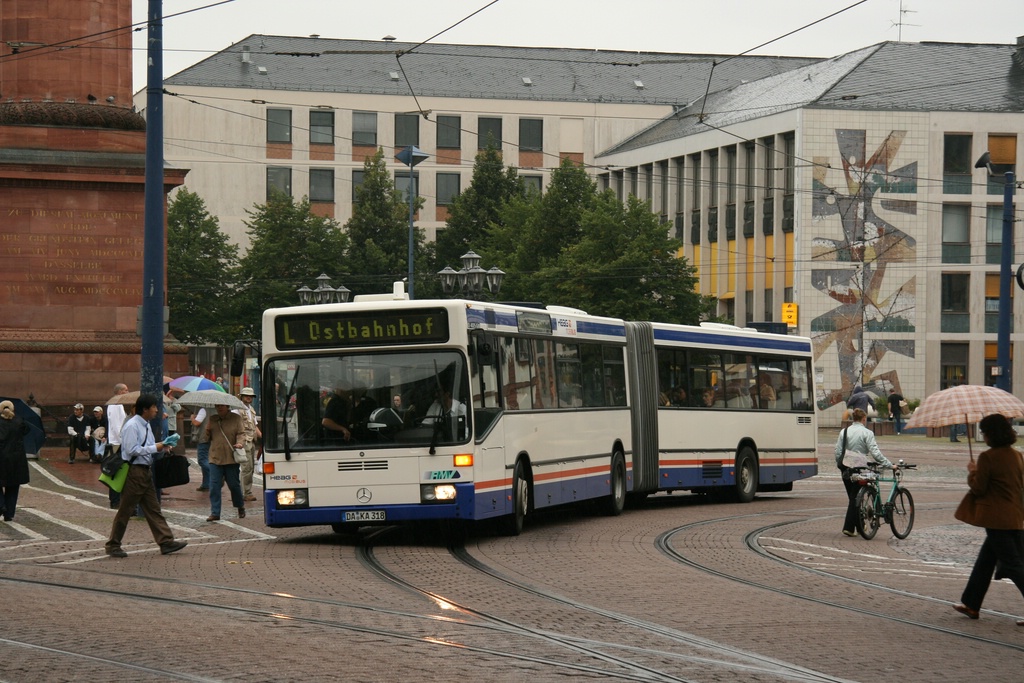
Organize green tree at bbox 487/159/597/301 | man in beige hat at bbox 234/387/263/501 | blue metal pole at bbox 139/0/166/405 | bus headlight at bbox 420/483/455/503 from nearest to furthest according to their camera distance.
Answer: bus headlight at bbox 420/483/455/503 → blue metal pole at bbox 139/0/166/405 → man in beige hat at bbox 234/387/263/501 → green tree at bbox 487/159/597/301

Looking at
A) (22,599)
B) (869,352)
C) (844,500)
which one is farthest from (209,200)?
(22,599)

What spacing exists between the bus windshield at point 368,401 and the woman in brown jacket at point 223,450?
297cm

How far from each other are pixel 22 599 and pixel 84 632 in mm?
1998

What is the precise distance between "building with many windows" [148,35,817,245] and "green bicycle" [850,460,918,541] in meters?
68.5

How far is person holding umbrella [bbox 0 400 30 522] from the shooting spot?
19.9m

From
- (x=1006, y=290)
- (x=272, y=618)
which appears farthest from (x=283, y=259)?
(x=272, y=618)

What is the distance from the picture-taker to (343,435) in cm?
1739

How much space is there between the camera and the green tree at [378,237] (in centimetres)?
7012

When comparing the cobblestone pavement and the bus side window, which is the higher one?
the bus side window

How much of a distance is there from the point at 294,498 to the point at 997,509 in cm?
780

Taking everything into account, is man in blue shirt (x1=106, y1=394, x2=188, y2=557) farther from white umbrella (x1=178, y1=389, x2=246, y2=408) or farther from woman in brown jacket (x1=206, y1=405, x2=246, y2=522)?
woman in brown jacket (x1=206, y1=405, x2=246, y2=522)

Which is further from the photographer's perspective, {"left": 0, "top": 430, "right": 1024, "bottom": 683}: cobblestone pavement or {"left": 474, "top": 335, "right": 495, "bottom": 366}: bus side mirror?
{"left": 474, "top": 335, "right": 495, "bottom": 366}: bus side mirror

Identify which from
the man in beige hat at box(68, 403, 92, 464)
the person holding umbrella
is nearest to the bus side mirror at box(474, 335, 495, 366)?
the person holding umbrella

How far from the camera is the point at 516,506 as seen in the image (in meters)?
19.1
